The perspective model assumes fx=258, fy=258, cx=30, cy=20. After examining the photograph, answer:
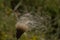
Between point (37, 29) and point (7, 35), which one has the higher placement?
point (37, 29)

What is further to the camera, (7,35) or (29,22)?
(29,22)

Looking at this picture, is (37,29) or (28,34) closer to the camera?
(28,34)

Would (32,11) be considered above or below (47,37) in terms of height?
above

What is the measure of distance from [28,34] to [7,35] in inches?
9.8

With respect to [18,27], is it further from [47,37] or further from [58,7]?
[58,7]

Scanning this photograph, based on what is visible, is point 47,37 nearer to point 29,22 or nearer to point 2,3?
point 29,22

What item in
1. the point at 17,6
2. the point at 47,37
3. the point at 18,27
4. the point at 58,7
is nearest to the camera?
the point at 18,27

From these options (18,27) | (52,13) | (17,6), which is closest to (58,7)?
(52,13)

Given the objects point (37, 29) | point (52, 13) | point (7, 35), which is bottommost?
point (7, 35)

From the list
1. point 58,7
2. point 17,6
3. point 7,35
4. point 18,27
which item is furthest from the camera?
point 17,6

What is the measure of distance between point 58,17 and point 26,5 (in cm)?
55

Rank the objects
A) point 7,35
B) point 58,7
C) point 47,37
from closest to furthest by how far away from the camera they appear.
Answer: point 7,35 → point 47,37 → point 58,7

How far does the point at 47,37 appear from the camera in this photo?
2965 millimetres

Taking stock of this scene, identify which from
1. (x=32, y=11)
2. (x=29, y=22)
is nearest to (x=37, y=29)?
(x=29, y=22)
